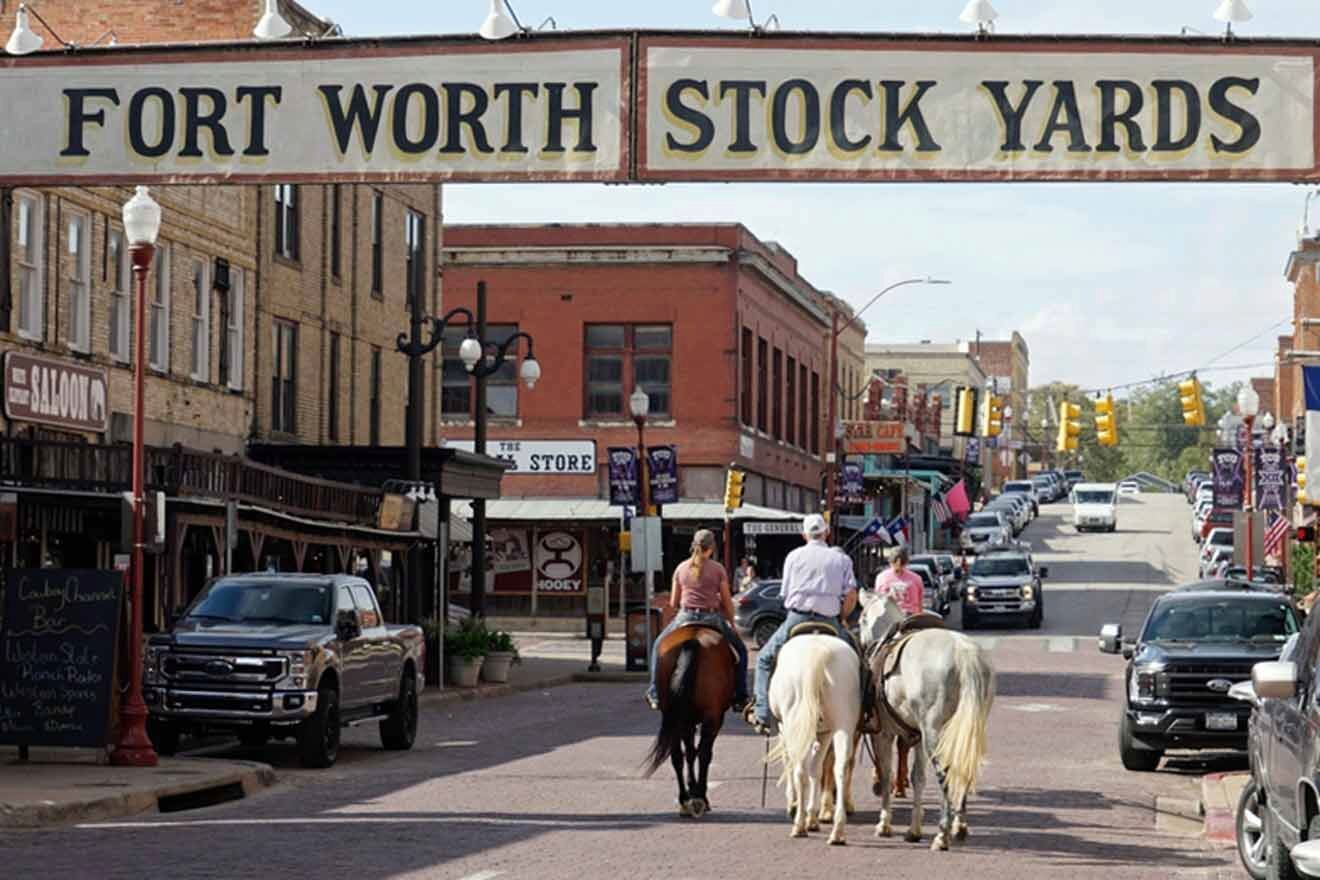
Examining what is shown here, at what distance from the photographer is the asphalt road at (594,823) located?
48.1 feet

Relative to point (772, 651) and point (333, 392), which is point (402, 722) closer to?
point (772, 651)

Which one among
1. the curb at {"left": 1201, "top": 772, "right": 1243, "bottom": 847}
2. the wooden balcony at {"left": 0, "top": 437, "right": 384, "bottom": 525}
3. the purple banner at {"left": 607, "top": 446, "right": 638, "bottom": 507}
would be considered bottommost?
the curb at {"left": 1201, "top": 772, "right": 1243, "bottom": 847}

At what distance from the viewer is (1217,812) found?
18.7 meters

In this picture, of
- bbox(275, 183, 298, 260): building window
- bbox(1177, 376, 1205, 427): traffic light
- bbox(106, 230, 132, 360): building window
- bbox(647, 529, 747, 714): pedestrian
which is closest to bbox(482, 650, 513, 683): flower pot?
bbox(106, 230, 132, 360): building window

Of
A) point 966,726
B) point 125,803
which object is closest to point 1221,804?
point 966,726

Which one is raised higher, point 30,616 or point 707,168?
Result: point 707,168

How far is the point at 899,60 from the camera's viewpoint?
16609 mm

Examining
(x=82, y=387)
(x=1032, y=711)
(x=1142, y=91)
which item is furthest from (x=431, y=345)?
(x=1142, y=91)

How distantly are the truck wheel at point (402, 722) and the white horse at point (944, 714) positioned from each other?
32.9 feet

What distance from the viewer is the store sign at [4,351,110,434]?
31.2 m

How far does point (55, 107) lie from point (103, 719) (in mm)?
6364

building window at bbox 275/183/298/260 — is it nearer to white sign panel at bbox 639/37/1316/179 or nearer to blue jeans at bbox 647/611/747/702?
blue jeans at bbox 647/611/747/702

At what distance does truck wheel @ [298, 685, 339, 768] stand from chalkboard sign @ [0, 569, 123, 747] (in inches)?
88.6

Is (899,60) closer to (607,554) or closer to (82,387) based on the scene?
(82,387)
